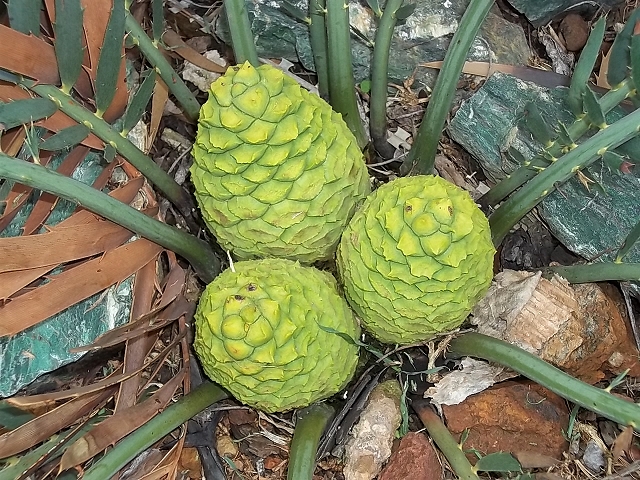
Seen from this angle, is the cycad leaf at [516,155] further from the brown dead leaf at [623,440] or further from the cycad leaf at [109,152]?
the cycad leaf at [109,152]

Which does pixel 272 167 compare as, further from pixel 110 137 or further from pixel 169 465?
pixel 169 465

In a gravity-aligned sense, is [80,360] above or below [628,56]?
below

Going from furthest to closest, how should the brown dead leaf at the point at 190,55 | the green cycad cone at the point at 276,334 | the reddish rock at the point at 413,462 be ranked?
the brown dead leaf at the point at 190,55 → the reddish rock at the point at 413,462 → the green cycad cone at the point at 276,334

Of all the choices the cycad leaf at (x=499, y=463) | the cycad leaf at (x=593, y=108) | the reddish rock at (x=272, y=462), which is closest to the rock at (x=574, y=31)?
the cycad leaf at (x=593, y=108)

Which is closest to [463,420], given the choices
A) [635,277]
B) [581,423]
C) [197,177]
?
[581,423]

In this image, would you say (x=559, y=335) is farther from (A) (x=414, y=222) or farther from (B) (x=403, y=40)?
(B) (x=403, y=40)

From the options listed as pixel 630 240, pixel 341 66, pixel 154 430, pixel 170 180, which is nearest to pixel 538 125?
pixel 630 240

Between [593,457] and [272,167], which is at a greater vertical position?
[272,167]
